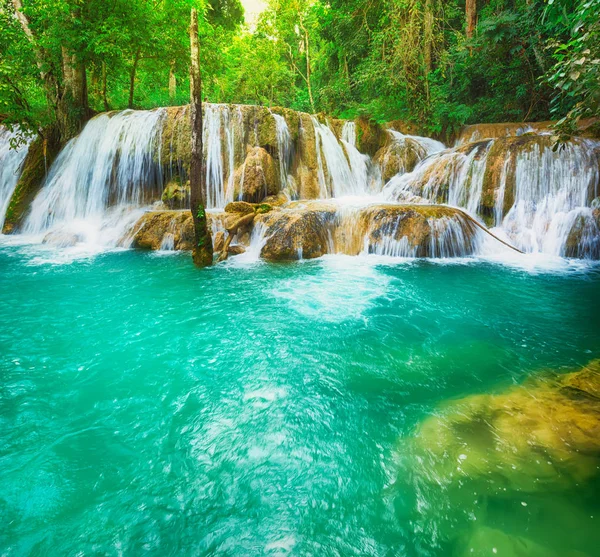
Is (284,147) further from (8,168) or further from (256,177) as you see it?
(8,168)

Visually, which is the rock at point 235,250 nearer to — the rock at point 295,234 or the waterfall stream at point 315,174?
the rock at point 295,234

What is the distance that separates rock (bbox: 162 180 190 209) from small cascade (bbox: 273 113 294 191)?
3.78 metres

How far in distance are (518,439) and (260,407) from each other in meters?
2.20

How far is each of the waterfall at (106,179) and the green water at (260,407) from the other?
662cm

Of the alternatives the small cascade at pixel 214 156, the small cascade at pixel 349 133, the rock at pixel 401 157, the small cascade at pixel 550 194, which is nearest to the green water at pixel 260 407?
the small cascade at pixel 550 194

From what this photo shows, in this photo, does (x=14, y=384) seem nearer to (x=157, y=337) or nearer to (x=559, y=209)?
(x=157, y=337)

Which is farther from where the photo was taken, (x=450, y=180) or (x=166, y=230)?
(x=450, y=180)

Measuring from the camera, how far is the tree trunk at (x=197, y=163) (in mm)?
6688

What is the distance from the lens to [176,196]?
12.3 m

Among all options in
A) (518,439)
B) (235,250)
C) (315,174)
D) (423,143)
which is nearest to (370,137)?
(423,143)

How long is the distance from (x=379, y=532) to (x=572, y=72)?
4.18 metres

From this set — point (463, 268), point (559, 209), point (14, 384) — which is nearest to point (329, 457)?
point (14, 384)

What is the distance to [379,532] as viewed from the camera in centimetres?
200

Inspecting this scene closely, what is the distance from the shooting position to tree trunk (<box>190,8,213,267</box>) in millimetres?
6688
